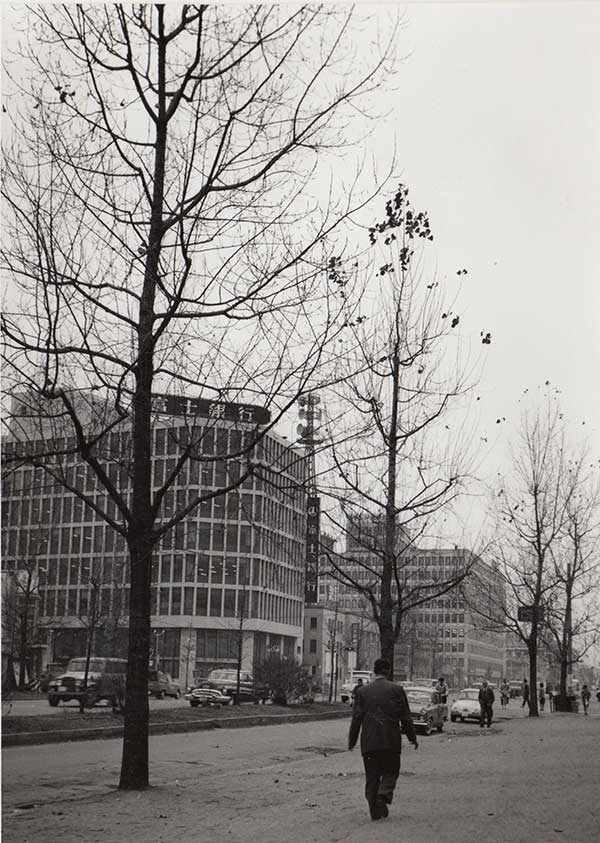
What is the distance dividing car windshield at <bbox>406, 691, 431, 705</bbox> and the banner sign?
20.2 metres

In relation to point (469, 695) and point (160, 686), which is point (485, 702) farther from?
point (160, 686)

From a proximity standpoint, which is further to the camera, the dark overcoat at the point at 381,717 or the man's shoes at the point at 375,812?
the dark overcoat at the point at 381,717

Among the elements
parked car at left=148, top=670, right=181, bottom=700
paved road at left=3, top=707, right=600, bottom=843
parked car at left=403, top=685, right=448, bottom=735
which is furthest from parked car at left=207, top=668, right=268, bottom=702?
paved road at left=3, top=707, right=600, bottom=843

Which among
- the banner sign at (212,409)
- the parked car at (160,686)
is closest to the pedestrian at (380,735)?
the banner sign at (212,409)

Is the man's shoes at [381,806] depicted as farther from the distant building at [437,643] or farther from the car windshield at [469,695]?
the distant building at [437,643]

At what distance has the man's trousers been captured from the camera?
32.6 feet

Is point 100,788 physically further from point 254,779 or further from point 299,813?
point 299,813

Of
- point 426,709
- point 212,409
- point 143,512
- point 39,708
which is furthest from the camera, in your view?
point 39,708

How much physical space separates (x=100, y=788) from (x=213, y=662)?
265 feet

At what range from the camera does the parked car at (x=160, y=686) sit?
51125 millimetres

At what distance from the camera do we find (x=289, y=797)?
1209 centimetres

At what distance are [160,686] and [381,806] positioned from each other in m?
43.9

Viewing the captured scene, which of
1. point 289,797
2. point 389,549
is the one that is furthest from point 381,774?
point 389,549

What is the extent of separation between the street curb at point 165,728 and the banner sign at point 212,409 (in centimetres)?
928
